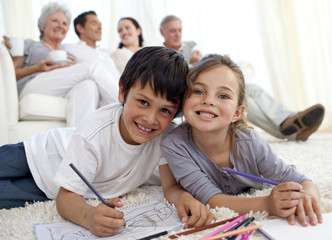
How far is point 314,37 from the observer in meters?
2.84

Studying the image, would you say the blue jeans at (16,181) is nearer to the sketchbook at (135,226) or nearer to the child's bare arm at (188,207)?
the sketchbook at (135,226)

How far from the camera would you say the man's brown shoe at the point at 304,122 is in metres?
1.73

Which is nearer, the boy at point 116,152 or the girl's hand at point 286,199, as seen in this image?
the girl's hand at point 286,199

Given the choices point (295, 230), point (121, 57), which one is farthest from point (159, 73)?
point (121, 57)

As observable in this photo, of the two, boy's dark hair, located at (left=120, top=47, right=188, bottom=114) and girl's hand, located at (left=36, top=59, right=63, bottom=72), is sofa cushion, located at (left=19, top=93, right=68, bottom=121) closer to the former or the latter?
girl's hand, located at (left=36, top=59, right=63, bottom=72)

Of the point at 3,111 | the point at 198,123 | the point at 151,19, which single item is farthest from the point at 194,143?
the point at 151,19

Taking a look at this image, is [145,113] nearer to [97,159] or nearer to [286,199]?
[97,159]

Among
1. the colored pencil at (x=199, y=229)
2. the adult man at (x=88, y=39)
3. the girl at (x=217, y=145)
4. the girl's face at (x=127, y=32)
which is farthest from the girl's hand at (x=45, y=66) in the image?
the colored pencil at (x=199, y=229)

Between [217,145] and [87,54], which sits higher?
[87,54]

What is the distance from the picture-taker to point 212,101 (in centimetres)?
76

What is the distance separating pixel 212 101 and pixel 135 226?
35 cm

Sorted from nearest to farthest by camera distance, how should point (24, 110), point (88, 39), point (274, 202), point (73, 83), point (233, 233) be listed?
point (233, 233) < point (274, 202) < point (24, 110) < point (73, 83) < point (88, 39)

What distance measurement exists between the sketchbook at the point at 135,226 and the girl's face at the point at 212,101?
23 centimetres

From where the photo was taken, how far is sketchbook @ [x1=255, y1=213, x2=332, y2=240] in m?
0.53
